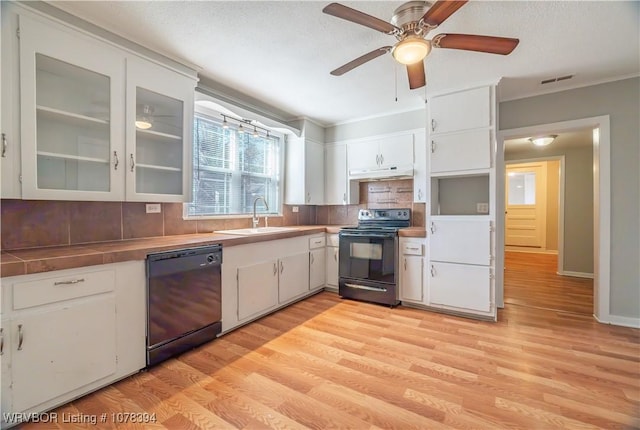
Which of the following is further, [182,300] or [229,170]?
[229,170]

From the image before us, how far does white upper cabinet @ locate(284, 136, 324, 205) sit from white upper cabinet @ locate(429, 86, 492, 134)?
1.69 meters

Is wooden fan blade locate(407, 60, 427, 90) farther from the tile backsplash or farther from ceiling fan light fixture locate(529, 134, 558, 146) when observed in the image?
ceiling fan light fixture locate(529, 134, 558, 146)

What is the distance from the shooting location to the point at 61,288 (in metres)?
1.60

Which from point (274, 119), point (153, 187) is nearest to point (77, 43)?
point (153, 187)

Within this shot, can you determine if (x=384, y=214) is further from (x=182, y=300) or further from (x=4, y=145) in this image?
(x=4, y=145)

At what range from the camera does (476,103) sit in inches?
116

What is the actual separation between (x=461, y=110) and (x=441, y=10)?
174cm

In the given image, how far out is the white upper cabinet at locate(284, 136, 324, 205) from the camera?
4.03 metres

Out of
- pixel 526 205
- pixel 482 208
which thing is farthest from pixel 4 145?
pixel 526 205

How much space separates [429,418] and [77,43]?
3.18m

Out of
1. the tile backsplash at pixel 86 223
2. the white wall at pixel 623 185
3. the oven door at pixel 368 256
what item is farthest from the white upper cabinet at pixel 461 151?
the tile backsplash at pixel 86 223

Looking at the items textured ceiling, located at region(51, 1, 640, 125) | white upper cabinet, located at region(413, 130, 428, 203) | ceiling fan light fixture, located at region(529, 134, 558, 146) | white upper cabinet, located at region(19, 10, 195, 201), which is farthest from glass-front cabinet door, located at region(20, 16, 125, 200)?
ceiling fan light fixture, located at region(529, 134, 558, 146)

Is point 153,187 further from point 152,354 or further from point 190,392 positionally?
point 190,392

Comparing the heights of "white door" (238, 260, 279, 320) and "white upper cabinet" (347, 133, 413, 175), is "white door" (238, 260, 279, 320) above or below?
below
